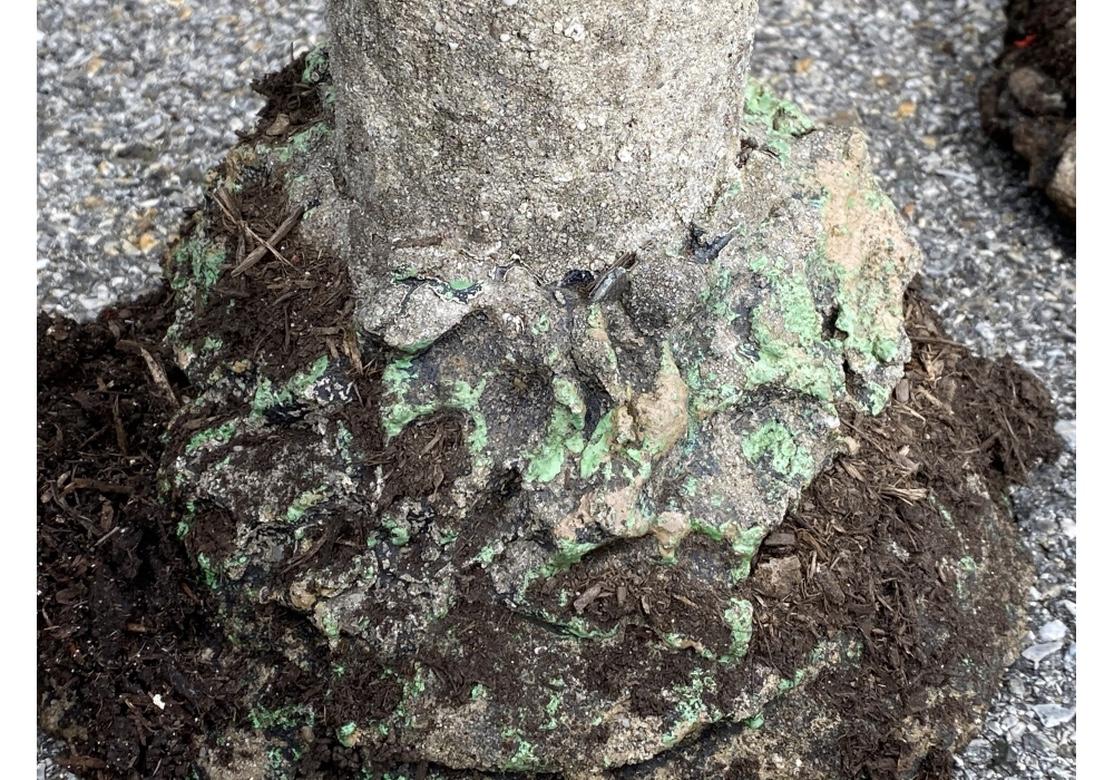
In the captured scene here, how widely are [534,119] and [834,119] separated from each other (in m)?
1.95

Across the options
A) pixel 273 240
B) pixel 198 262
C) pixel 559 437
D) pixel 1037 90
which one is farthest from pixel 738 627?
pixel 1037 90

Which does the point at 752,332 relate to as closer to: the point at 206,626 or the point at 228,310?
the point at 228,310

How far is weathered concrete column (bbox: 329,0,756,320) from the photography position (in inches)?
81.0

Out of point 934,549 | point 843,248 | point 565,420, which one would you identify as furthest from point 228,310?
point 934,549

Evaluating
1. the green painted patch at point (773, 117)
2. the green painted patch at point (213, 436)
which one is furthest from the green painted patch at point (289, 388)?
the green painted patch at point (773, 117)

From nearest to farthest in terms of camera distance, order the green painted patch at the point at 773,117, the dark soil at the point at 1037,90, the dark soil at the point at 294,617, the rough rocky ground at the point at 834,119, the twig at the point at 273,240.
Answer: the dark soil at the point at 294,617 → the twig at the point at 273,240 → the green painted patch at the point at 773,117 → the rough rocky ground at the point at 834,119 → the dark soil at the point at 1037,90

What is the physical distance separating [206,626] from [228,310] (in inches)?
24.7

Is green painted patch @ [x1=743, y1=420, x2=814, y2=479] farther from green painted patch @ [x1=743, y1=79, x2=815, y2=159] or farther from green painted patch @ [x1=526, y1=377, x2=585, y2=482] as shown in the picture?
green painted patch @ [x1=743, y1=79, x2=815, y2=159]

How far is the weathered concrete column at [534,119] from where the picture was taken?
206 centimetres

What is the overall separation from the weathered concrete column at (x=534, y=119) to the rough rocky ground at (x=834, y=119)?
4.02 feet

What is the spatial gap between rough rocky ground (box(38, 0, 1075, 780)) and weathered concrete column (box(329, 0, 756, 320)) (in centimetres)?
Answer: 122

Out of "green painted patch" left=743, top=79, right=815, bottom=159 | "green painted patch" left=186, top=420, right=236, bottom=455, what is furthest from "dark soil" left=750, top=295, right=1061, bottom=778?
"green painted patch" left=186, top=420, right=236, bottom=455

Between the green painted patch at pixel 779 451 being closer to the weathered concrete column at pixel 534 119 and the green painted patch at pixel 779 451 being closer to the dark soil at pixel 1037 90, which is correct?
the weathered concrete column at pixel 534 119

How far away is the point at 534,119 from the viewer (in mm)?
2141
